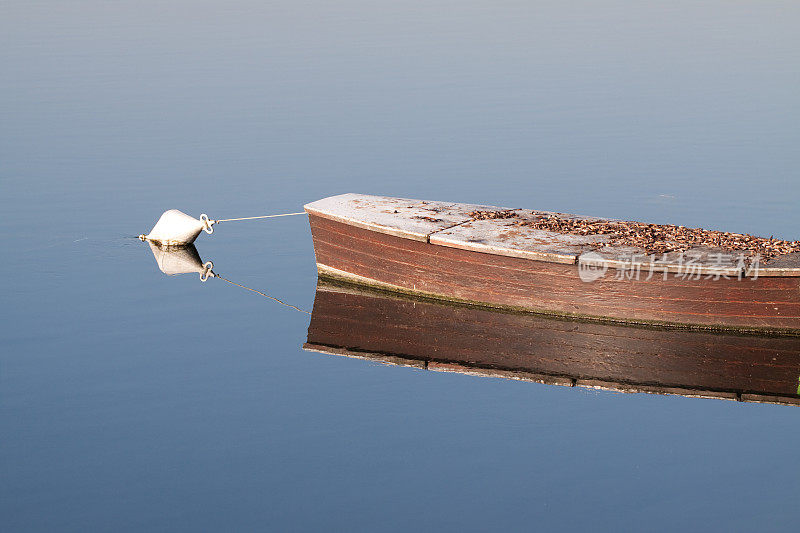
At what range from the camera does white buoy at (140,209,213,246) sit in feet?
66.3

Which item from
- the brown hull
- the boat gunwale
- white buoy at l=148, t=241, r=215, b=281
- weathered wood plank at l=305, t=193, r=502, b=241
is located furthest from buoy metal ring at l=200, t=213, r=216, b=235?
the boat gunwale

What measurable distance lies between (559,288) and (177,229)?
8316mm

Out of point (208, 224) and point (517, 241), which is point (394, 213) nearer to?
point (517, 241)

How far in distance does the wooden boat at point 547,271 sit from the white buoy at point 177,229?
3.53m

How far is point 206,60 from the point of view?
136 ft

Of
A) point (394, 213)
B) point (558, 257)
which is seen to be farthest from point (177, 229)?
point (558, 257)

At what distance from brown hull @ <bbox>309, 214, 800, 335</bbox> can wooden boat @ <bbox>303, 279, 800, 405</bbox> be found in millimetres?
210

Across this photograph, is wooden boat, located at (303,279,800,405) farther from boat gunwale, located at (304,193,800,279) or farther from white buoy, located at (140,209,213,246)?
white buoy, located at (140,209,213,246)

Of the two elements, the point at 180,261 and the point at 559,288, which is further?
the point at 180,261

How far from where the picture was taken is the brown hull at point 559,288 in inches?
586

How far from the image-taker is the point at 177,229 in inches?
796

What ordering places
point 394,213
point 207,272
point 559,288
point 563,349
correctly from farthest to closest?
point 207,272, point 394,213, point 559,288, point 563,349

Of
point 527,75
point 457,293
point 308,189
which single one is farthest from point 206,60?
point 457,293

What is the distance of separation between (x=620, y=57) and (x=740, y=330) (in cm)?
2683
